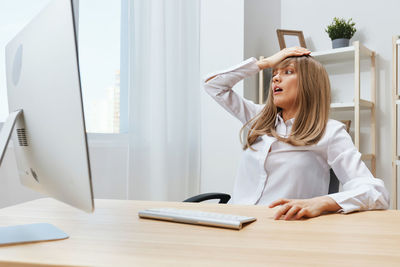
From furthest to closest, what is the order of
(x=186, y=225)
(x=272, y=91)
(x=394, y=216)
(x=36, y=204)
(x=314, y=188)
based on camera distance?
(x=272, y=91)
(x=314, y=188)
(x=36, y=204)
(x=394, y=216)
(x=186, y=225)

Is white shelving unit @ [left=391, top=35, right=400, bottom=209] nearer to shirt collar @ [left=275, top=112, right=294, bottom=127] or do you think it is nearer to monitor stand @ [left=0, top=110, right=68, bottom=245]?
shirt collar @ [left=275, top=112, right=294, bottom=127]

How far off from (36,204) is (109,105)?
123cm

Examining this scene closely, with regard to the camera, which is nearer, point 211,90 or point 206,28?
point 211,90

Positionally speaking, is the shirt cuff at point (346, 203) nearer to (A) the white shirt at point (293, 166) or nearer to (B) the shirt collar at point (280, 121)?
(A) the white shirt at point (293, 166)

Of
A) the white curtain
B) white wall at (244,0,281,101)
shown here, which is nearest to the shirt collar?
the white curtain

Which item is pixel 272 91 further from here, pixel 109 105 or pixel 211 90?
pixel 109 105

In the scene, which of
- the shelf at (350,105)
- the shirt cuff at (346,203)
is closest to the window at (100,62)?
the shelf at (350,105)

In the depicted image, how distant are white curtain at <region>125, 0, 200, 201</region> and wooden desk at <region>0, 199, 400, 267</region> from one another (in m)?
1.30

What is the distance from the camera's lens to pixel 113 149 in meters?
2.27

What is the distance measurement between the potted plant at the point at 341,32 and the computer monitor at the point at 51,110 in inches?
93.0

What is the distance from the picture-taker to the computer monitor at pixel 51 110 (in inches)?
23.5

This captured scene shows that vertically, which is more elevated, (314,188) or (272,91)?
(272,91)

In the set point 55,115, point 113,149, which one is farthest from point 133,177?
point 55,115

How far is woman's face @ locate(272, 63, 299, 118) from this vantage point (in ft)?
5.49
